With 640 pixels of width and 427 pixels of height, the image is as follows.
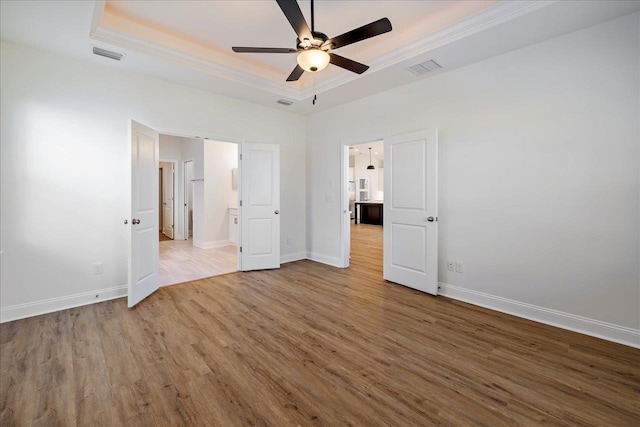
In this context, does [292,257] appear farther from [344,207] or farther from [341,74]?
[341,74]

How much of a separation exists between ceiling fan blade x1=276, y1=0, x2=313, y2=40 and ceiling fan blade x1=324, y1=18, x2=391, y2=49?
22cm

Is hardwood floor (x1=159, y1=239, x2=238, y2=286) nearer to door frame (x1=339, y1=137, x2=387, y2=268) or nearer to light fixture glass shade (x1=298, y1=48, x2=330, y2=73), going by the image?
door frame (x1=339, y1=137, x2=387, y2=268)

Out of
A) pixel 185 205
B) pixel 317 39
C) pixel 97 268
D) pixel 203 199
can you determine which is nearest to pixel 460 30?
pixel 317 39

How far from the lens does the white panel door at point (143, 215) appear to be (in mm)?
3172

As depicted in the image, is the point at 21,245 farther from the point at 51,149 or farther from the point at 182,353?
the point at 182,353

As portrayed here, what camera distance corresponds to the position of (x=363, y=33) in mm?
2201

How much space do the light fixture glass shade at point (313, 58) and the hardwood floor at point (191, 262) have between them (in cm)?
344

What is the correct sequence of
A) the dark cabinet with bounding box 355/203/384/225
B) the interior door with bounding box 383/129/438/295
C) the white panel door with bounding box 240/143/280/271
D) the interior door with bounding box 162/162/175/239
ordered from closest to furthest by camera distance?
1. the interior door with bounding box 383/129/438/295
2. the white panel door with bounding box 240/143/280/271
3. the interior door with bounding box 162/162/175/239
4. the dark cabinet with bounding box 355/203/384/225

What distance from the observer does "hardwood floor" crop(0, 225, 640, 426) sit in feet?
5.34

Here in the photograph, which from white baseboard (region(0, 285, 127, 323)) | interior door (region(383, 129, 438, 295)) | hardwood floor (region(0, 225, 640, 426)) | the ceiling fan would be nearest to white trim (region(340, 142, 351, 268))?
interior door (region(383, 129, 438, 295))

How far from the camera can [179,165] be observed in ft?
25.9

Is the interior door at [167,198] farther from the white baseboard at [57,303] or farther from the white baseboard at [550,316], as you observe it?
the white baseboard at [550,316]

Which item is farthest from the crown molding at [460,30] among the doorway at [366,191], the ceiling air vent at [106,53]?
the doorway at [366,191]

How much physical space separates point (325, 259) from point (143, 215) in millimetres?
3063
